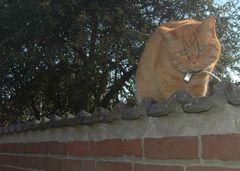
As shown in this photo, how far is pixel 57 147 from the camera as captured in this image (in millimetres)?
2982

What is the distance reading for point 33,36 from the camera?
27.0ft

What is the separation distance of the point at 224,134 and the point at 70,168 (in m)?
1.34

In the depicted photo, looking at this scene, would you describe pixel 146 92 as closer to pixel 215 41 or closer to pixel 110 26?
pixel 215 41

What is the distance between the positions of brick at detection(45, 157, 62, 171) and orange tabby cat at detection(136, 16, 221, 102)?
68cm

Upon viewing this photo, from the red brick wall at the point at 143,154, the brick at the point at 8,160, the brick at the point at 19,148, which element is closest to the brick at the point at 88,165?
the red brick wall at the point at 143,154

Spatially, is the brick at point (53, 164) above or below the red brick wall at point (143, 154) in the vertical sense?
below

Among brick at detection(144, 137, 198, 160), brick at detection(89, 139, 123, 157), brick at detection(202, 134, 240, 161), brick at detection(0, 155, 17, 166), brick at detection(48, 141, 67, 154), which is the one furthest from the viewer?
brick at detection(0, 155, 17, 166)

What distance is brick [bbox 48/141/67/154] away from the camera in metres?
2.87

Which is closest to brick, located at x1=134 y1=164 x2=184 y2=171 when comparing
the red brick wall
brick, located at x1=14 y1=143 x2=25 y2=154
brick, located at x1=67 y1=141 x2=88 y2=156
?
the red brick wall

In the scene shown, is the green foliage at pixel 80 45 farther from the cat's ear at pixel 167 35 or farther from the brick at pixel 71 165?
the brick at pixel 71 165

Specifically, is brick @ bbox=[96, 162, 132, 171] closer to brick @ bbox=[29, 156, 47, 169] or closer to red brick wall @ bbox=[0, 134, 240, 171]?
red brick wall @ bbox=[0, 134, 240, 171]

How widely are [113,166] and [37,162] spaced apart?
1.19 meters

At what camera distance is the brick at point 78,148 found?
2.58 m

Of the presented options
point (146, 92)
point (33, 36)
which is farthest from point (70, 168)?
point (33, 36)
